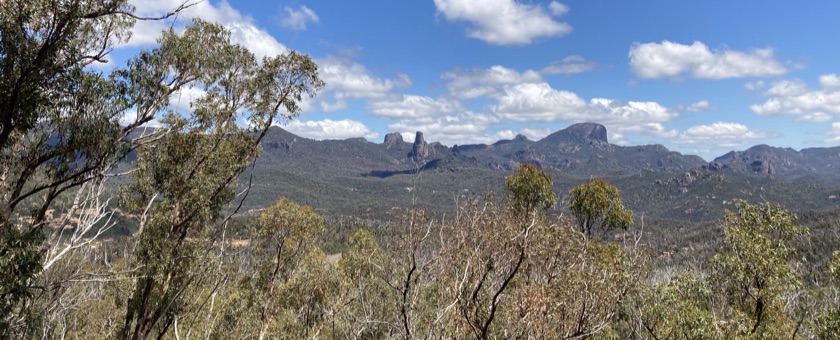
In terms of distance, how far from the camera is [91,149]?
34.1ft

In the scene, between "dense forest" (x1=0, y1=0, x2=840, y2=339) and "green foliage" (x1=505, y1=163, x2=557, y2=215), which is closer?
"dense forest" (x1=0, y1=0, x2=840, y2=339)

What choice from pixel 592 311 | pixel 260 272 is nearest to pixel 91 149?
pixel 592 311

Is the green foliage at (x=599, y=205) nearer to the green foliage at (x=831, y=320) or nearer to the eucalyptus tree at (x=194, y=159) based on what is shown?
the green foliage at (x=831, y=320)

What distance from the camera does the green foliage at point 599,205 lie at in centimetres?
2823

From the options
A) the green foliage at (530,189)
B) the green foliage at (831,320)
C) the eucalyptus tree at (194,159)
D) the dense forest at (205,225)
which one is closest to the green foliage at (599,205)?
the green foliage at (530,189)

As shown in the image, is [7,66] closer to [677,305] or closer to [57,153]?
[57,153]

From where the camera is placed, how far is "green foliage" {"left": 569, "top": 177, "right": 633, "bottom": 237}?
28234 millimetres

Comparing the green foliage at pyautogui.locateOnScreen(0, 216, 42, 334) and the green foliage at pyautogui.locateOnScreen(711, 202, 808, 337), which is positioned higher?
the green foliage at pyautogui.locateOnScreen(0, 216, 42, 334)

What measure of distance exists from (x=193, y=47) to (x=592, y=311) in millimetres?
14548

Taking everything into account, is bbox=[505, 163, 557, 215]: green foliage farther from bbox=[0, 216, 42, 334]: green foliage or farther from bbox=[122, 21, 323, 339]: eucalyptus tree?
bbox=[0, 216, 42, 334]: green foliage

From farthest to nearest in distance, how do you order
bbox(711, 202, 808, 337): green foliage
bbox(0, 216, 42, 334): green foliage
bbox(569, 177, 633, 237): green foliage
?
bbox(569, 177, 633, 237): green foliage → bbox(711, 202, 808, 337): green foliage → bbox(0, 216, 42, 334): green foliage

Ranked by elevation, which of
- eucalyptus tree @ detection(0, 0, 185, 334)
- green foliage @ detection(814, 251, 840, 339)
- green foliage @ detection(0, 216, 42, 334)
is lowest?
green foliage @ detection(814, 251, 840, 339)

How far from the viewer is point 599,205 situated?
28.2 metres

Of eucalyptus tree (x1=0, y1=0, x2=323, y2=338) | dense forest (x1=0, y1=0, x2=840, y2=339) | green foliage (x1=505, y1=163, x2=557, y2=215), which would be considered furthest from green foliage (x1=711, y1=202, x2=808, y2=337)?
eucalyptus tree (x1=0, y1=0, x2=323, y2=338)
